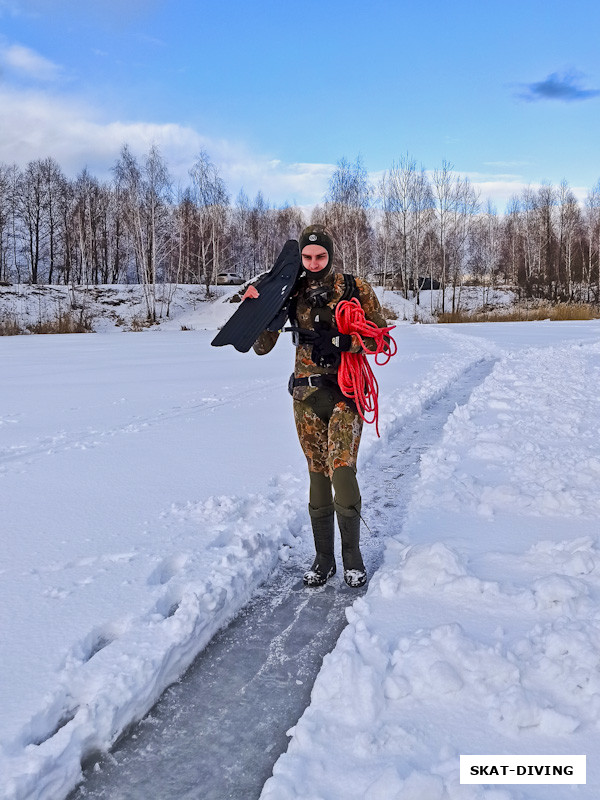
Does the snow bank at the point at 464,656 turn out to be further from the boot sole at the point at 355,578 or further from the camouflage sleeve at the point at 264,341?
the camouflage sleeve at the point at 264,341

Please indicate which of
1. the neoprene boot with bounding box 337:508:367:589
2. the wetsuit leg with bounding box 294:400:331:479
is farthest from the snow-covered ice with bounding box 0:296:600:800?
the wetsuit leg with bounding box 294:400:331:479

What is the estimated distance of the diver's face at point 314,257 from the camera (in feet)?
9.99

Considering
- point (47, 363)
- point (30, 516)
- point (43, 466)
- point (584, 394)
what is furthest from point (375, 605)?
point (47, 363)

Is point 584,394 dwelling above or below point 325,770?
above

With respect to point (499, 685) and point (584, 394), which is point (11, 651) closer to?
point (499, 685)

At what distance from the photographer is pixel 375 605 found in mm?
2791

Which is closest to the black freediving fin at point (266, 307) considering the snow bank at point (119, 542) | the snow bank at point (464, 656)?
the snow bank at point (119, 542)

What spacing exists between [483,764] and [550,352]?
14.1m

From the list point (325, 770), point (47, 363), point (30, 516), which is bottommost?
point (325, 770)

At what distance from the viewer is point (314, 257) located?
3053mm

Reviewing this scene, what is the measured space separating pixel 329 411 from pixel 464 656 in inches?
52.9

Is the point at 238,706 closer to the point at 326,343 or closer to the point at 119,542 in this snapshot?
the point at 119,542

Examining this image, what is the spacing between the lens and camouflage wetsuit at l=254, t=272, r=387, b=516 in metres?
3.08

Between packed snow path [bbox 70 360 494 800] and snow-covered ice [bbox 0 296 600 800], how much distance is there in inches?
3.2
